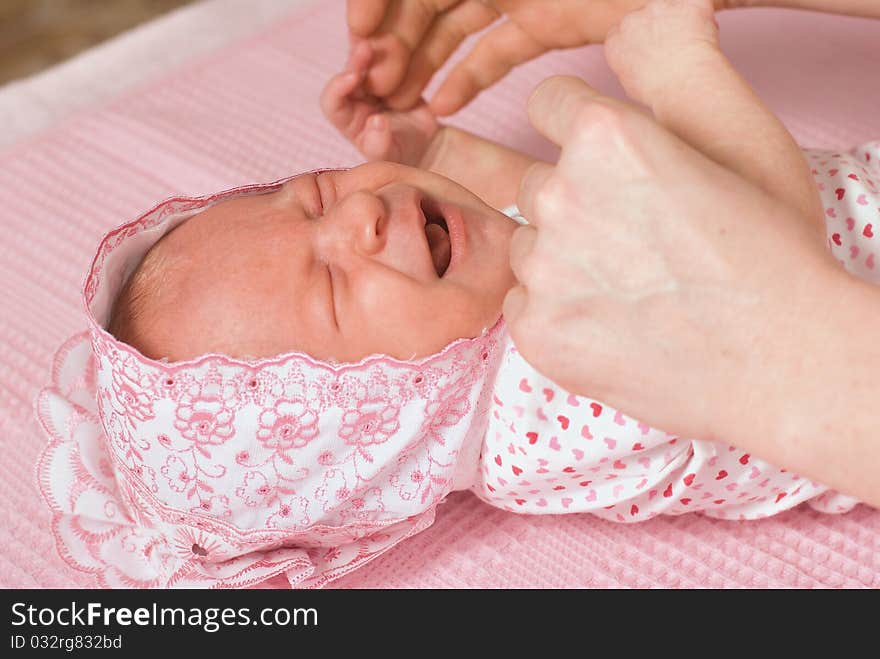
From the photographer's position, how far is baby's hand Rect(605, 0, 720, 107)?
0.99 metres

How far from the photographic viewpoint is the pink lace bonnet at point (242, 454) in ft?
3.65

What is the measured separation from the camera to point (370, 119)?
148 centimetres

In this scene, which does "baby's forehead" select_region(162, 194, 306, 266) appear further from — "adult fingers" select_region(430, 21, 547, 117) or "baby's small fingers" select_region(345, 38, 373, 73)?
"adult fingers" select_region(430, 21, 547, 117)

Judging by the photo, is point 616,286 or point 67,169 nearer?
point 616,286

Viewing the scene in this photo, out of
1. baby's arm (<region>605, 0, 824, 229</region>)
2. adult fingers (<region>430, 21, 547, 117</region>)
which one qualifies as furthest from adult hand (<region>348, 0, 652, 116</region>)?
baby's arm (<region>605, 0, 824, 229</region>)

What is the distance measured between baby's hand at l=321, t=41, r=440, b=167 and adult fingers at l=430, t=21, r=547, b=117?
0.12ft

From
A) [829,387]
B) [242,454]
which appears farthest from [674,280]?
[242,454]

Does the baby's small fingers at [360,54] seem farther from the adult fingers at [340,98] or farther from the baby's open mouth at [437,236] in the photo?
the baby's open mouth at [437,236]

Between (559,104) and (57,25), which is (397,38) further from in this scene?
(57,25)

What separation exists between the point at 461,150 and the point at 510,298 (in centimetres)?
68

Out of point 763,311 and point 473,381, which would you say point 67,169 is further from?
point 763,311

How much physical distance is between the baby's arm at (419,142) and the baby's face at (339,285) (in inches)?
12.8
